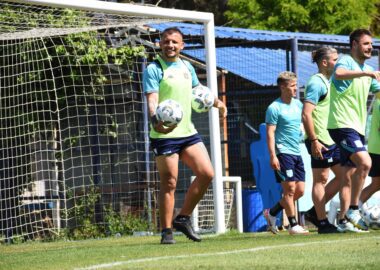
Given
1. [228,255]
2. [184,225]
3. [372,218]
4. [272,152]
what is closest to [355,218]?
[372,218]

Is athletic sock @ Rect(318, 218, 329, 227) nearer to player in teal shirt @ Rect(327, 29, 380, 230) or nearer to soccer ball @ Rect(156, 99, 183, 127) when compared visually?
player in teal shirt @ Rect(327, 29, 380, 230)

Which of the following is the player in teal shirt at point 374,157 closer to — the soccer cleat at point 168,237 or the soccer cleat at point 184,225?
the soccer cleat at point 184,225

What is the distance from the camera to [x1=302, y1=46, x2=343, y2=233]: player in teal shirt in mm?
12852

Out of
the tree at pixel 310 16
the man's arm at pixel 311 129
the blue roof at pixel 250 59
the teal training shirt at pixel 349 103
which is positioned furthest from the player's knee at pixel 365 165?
the tree at pixel 310 16

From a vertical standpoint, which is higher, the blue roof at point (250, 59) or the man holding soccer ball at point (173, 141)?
the blue roof at point (250, 59)

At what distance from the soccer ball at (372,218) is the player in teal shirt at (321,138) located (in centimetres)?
38

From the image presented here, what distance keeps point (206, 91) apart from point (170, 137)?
601 mm

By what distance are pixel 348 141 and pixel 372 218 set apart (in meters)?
1.07

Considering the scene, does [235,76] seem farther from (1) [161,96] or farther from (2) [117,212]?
(1) [161,96]

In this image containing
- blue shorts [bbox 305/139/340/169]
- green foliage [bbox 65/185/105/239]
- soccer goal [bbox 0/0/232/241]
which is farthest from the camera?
soccer goal [bbox 0/0/232/241]

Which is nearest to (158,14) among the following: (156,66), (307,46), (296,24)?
(156,66)

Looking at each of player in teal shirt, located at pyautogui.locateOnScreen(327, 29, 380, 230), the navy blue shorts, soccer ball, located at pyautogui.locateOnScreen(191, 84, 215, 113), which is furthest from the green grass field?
the navy blue shorts

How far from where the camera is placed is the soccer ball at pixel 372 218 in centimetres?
1270

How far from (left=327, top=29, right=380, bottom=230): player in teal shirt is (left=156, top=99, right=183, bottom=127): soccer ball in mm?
2241
